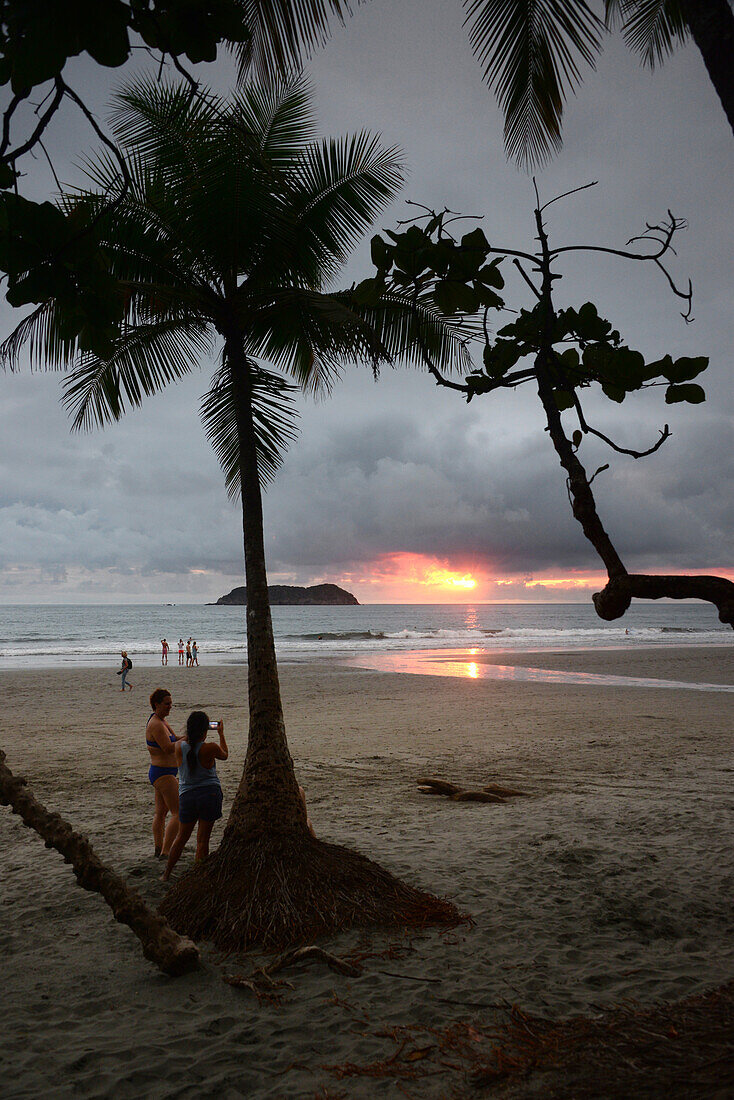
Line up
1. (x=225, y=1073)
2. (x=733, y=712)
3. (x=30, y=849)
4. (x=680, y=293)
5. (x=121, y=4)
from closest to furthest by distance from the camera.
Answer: (x=121, y=4), (x=680, y=293), (x=225, y=1073), (x=30, y=849), (x=733, y=712)

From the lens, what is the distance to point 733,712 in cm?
1609

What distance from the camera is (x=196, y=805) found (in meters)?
5.41

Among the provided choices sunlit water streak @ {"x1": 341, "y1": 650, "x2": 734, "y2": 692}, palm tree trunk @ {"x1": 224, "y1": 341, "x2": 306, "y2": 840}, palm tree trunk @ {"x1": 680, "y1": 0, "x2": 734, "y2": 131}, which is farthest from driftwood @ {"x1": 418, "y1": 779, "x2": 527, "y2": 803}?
sunlit water streak @ {"x1": 341, "y1": 650, "x2": 734, "y2": 692}

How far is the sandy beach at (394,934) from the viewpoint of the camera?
3.34 meters

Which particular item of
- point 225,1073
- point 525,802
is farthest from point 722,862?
point 225,1073

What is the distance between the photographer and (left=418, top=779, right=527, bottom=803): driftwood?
8148mm

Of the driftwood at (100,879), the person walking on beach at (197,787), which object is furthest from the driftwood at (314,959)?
the person walking on beach at (197,787)

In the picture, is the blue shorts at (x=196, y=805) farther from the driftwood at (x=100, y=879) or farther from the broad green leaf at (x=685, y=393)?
the broad green leaf at (x=685, y=393)

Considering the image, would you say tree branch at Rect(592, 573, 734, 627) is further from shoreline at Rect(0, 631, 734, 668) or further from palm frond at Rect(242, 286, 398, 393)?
shoreline at Rect(0, 631, 734, 668)

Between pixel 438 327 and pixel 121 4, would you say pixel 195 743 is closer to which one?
pixel 438 327

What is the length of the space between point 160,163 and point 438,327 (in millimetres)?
2801

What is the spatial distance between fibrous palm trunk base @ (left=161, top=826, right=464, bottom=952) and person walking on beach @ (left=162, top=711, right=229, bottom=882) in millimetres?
465

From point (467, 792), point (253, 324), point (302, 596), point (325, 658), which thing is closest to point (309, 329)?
point (253, 324)

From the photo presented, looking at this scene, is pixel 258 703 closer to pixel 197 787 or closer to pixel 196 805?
pixel 197 787
